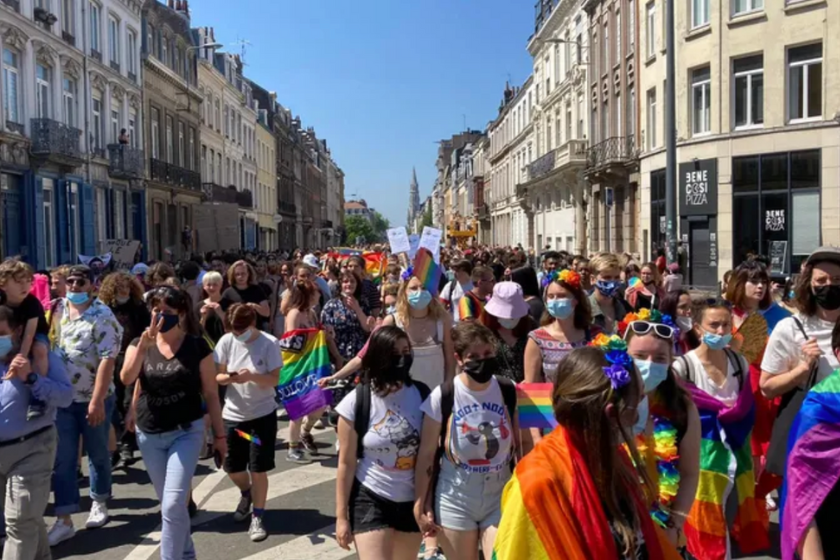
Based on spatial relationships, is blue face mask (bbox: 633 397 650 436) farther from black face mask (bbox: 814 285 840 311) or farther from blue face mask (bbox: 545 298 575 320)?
black face mask (bbox: 814 285 840 311)

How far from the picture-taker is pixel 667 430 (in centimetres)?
352

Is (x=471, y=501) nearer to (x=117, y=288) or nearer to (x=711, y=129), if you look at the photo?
(x=117, y=288)

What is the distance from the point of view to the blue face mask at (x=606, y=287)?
750 centimetres

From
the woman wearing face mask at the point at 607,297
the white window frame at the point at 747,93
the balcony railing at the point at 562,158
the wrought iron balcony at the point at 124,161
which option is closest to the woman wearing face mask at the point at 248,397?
the woman wearing face mask at the point at 607,297

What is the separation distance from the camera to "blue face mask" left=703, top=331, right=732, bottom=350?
15.2 ft

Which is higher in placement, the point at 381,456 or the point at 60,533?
the point at 381,456

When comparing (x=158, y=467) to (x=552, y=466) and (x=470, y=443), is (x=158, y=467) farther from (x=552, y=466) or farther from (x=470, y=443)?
(x=552, y=466)

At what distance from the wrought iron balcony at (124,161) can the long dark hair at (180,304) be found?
24221 mm

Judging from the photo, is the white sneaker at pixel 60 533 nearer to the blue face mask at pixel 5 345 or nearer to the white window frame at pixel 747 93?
the blue face mask at pixel 5 345

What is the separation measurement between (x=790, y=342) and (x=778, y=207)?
19.6 m

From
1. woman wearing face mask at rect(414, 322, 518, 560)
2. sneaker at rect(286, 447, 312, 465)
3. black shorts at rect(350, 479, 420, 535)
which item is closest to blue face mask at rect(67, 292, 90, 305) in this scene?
sneaker at rect(286, 447, 312, 465)

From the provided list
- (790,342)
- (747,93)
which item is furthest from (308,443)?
(747,93)

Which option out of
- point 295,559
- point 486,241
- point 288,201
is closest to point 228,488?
point 295,559

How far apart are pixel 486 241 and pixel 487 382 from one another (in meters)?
76.7
